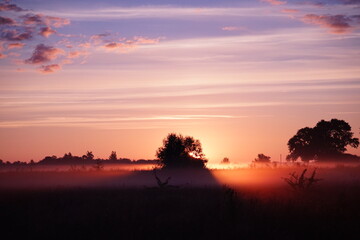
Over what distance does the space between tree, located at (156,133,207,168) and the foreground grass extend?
2688 cm

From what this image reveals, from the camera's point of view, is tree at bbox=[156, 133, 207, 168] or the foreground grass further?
tree at bbox=[156, 133, 207, 168]

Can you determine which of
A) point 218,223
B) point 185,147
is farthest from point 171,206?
point 185,147

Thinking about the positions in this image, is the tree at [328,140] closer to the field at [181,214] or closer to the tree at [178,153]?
the tree at [178,153]

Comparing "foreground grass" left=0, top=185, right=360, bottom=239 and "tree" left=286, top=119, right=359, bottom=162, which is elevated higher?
"tree" left=286, top=119, right=359, bottom=162

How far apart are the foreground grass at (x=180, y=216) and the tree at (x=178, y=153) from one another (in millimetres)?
26882

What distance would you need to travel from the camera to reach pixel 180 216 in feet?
61.1

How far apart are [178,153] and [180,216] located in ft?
110

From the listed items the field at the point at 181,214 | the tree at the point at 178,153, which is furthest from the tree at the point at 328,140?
the field at the point at 181,214

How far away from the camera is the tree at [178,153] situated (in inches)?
2014

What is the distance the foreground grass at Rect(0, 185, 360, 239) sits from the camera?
651 inches

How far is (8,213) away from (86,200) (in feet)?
13.8

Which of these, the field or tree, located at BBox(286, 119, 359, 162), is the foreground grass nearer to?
the field

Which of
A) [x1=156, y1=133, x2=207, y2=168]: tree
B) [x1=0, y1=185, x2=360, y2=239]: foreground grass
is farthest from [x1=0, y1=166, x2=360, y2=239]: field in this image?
[x1=156, y1=133, x2=207, y2=168]: tree

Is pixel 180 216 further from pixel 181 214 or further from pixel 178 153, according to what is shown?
pixel 178 153
